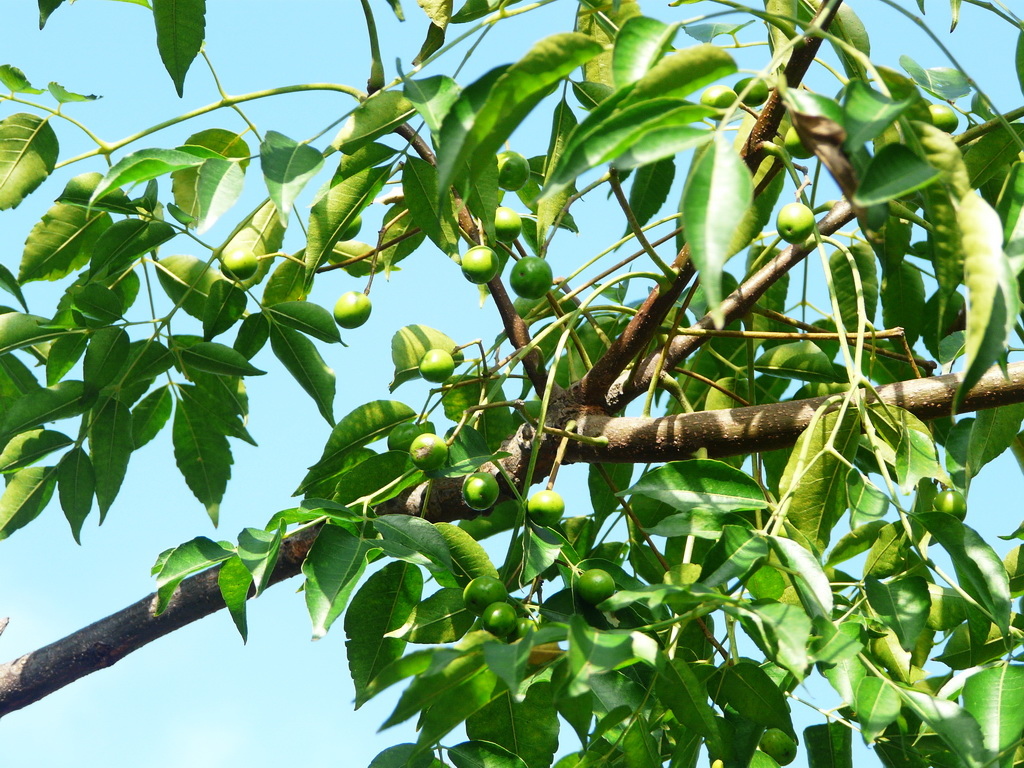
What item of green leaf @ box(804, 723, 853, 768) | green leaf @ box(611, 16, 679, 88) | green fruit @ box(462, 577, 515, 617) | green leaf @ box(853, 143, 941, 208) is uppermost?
green leaf @ box(611, 16, 679, 88)

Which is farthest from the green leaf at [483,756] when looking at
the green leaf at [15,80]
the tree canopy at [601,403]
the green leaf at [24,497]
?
the green leaf at [15,80]

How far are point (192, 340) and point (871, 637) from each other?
86 centimetres

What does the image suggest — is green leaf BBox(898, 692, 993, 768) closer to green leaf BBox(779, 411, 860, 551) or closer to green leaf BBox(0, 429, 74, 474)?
green leaf BBox(779, 411, 860, 551)

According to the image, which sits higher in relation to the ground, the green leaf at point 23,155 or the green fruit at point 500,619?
the green leaf at point 23,155

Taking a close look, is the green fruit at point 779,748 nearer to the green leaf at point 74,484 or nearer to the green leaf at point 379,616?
the green leaf at point 379,616

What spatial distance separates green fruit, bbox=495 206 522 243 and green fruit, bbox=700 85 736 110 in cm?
27

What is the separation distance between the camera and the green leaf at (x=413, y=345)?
53.6 inches

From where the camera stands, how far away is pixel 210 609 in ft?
4.69

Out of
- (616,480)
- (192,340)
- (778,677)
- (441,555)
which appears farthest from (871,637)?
(192,340)

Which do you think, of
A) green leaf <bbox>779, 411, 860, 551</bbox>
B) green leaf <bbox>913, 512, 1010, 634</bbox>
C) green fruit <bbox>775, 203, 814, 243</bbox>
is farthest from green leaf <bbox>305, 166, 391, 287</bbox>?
green leaf <bbox>913, 512, 1010, 634</bbox>

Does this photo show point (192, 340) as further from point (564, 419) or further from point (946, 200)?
point (946, 200)

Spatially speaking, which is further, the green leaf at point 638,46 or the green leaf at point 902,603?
the green leaf at point 902,603

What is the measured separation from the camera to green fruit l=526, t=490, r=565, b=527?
3.48ft

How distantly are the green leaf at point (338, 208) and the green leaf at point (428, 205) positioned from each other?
3 cm
